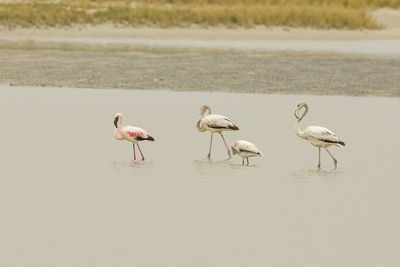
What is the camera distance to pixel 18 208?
1091 cm

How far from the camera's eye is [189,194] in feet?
38.9

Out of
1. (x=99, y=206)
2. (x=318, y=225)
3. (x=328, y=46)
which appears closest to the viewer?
(x=318, y=225)

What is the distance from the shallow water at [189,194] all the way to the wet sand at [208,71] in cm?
564

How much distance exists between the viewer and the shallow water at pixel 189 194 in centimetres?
934

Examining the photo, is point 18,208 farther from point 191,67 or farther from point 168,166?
point 191,67

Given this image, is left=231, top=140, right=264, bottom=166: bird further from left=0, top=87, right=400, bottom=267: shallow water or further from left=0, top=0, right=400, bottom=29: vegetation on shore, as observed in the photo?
left=0, top=0, right=400, bottom=29: vegetation on shore

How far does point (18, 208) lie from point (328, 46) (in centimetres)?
3065

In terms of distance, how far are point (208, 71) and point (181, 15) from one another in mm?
17175

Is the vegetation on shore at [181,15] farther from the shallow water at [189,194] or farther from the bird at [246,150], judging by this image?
the bird at [246,150]

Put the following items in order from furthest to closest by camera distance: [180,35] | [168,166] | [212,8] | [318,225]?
1. [212,8]
2. [180,35]
3. [168,166]
4. [318,225]

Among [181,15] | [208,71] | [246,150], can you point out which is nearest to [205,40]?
[181,15]

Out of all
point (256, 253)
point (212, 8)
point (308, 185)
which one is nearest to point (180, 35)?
point (212, 8)

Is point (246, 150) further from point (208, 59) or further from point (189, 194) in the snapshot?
point (208, 59)

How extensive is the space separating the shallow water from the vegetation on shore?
25578 millimetres
